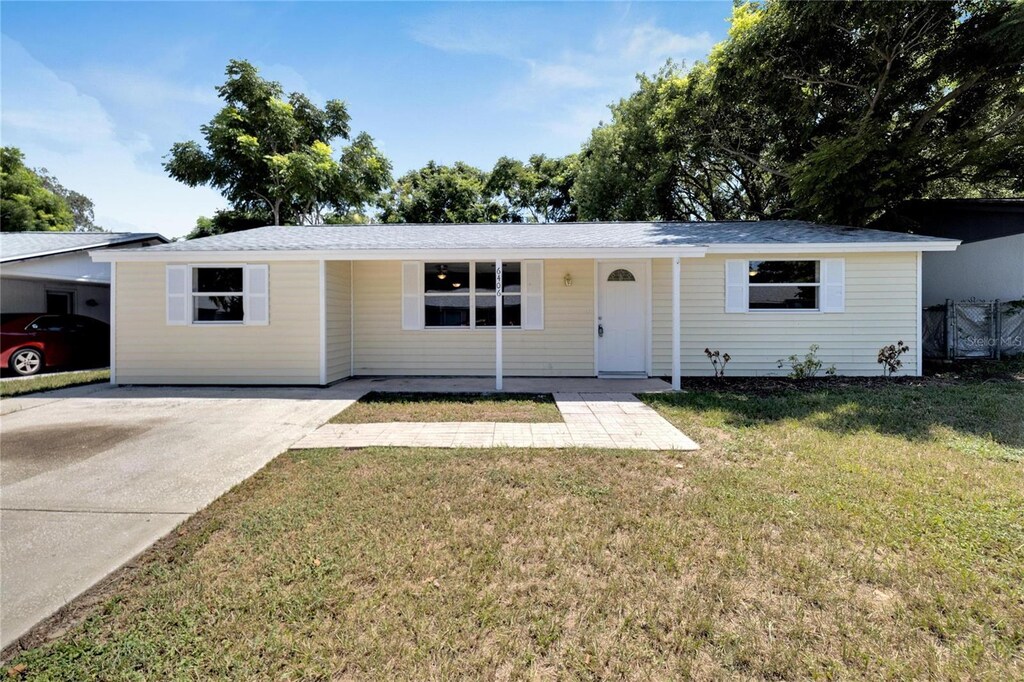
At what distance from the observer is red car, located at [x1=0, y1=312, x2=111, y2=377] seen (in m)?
9.52

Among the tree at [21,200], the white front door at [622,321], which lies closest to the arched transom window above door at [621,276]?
the white front door at [622,321]

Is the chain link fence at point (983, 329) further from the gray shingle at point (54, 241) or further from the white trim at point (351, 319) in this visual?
the gray shingle at point (54, 241)

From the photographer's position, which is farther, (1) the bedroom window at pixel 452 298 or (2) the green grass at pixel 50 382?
(1) the bedroom window at pixel 452 298

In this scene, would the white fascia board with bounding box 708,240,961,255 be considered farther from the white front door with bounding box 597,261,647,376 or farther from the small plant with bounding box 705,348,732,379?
the small plant with bounding box 705,348,732,379

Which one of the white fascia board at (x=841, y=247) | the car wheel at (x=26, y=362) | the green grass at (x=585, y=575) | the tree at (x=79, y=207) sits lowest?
the green grass at (x=585, y=575)

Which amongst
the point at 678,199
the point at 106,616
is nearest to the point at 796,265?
the point at 106,616

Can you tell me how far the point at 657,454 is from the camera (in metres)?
4.29

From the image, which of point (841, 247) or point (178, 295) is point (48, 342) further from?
point (841, 247)

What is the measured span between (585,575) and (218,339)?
821 centimetres

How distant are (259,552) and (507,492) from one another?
1.69 metres

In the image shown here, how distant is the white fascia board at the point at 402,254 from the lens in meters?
7.46

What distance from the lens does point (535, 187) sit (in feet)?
80.5

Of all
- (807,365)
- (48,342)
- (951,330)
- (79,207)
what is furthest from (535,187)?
(79,207)

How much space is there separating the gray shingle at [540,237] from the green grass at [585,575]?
485cm
